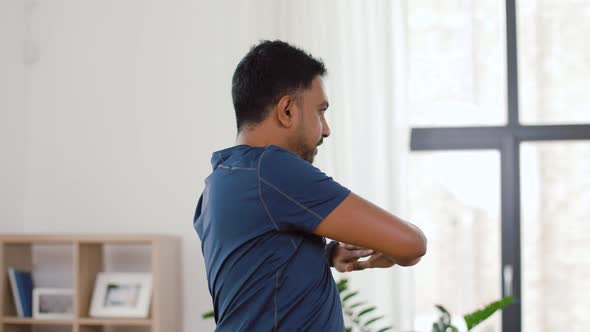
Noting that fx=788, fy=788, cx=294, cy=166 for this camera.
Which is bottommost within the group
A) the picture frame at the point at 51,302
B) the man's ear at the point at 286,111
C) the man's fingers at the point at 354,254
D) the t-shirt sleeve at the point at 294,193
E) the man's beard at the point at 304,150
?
the picture frame at the point at 51,302

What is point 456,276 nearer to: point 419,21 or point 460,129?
point 460,129

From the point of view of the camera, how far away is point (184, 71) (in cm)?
347

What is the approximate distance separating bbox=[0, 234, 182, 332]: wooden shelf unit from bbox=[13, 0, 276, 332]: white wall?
13 cm

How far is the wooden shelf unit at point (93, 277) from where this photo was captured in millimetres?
3092

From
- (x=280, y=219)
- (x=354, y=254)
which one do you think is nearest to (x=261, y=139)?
(x=280, y=219)

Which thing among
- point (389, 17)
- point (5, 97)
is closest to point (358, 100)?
point (389, 17)

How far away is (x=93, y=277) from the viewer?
3.24 metres

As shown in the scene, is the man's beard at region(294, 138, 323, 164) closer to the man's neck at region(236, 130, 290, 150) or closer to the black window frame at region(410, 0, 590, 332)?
the man's neck at region(236, 130, 290, 150)

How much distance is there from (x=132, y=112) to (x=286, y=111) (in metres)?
2.20

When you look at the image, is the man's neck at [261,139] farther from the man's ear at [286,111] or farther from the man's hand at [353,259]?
the man's hand at [353,259]

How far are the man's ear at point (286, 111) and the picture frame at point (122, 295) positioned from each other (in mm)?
1921

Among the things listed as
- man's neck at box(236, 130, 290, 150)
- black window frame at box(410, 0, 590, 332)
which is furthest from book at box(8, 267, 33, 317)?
man's neck at box(236, 130, 290, 150)

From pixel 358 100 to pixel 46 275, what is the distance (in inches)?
61.8

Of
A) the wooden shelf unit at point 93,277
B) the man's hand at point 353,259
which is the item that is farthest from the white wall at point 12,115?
the man's hand at point 353,259
